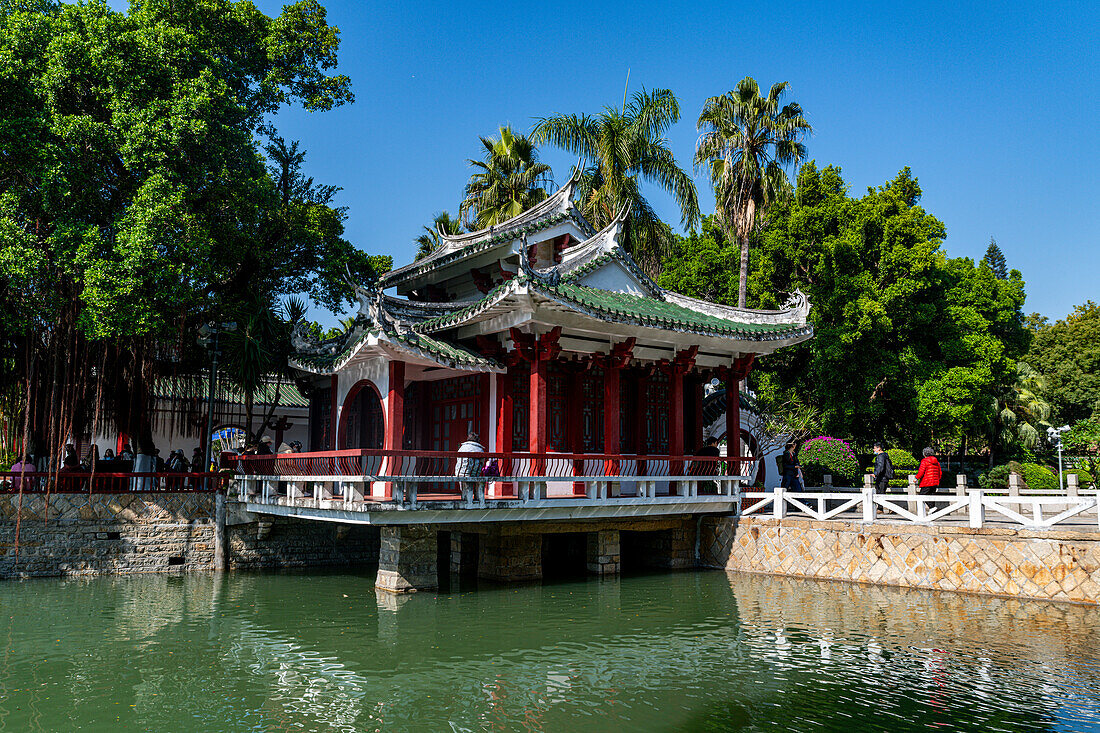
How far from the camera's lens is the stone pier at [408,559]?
1390cm

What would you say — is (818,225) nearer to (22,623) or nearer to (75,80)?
(75,80)

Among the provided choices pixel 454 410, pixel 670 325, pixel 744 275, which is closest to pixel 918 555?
pixel 670 325

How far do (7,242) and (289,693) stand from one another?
11611mm

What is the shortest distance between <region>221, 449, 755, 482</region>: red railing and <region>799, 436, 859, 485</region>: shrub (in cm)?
706

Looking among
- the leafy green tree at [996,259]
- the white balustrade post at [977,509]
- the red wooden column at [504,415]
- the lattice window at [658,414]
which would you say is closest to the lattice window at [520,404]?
the red wooden column at [504,415]

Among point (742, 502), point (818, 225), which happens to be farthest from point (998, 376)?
point (742, 502)

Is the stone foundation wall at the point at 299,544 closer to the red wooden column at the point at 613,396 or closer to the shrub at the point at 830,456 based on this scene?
the red wooden column at the point at 613,396

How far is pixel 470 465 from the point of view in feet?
45.3

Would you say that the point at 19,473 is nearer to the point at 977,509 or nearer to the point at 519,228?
the point at 519,228

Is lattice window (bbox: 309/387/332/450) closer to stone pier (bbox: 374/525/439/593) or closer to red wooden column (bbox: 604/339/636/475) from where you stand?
stone pier (bbox: 374/525/439/593)

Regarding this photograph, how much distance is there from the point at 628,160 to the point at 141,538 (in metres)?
19.5

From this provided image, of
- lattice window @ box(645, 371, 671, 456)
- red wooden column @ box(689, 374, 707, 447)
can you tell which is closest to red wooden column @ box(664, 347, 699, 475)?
lattice window @ box(645, 371, 671, 456)

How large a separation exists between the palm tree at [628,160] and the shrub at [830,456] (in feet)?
31.1

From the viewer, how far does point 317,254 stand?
20.9 meters
